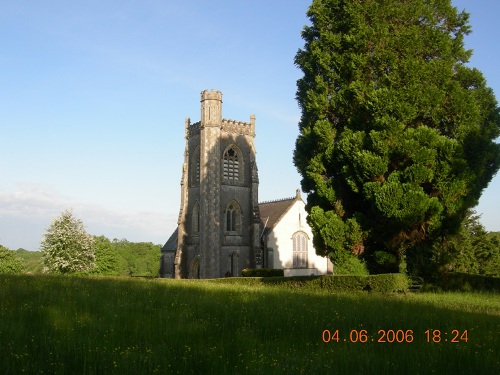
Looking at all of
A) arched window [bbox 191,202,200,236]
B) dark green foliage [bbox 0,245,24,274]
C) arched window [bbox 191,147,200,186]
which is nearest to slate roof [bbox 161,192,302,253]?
arched window [bbox 191,202,200,236]

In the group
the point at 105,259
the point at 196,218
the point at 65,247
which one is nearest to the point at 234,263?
the point at 196,218

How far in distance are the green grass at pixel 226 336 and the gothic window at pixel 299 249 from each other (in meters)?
33.5

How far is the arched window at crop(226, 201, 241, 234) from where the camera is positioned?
4494 centimetres

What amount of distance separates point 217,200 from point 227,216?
7.63ft

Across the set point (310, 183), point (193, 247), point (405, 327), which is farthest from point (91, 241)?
point (405, 327)

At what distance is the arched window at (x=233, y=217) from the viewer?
44938 mm

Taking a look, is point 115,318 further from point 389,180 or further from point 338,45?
point 338,45

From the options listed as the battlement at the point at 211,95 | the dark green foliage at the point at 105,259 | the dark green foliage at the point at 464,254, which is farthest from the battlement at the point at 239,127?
the dark green foliage at the point at 105,259

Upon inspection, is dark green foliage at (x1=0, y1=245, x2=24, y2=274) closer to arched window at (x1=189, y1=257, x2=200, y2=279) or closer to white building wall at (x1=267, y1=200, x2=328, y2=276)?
arched window at (x1=189, y1=257, x2=200, y2=279)

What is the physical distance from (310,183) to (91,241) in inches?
1483

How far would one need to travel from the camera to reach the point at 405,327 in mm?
10258

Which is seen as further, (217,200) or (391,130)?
(217,200)

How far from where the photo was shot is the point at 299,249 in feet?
156

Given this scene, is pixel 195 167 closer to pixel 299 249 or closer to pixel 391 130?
pixel 299 249
